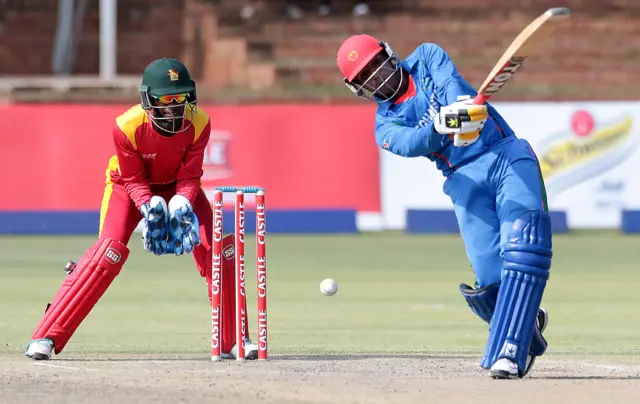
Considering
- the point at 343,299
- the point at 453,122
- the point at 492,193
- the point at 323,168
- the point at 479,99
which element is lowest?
the point at 343,299

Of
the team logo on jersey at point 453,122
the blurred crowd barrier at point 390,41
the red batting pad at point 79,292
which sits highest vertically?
the blurred crowd barrier at point 390,41

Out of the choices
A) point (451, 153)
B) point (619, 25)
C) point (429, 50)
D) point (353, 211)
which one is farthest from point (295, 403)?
point (619, 25)

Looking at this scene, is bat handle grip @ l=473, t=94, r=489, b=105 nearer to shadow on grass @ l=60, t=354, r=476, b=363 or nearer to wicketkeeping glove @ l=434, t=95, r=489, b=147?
wicketkeeping glove @ l=434, t=95, r=489, b=147

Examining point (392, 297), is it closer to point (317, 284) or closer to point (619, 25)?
point (317, 284)

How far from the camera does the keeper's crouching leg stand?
634 cm

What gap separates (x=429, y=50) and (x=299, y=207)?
10.5 metres

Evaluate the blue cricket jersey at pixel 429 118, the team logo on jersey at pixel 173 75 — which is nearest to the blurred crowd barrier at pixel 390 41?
the team logo on jersey at pixel 173 75

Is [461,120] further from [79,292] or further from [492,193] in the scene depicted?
[79,292]

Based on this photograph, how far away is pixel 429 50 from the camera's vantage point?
22.3 ft

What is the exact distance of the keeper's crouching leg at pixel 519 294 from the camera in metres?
6.34

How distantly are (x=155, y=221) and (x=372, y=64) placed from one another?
4.56ft

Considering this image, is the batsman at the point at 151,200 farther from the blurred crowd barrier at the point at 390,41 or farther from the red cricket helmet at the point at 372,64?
the blurred crowd barrier at the point at 390,41

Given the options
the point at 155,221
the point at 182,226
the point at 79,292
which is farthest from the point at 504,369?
the point at 79,292

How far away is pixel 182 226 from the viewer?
7.06 metres
